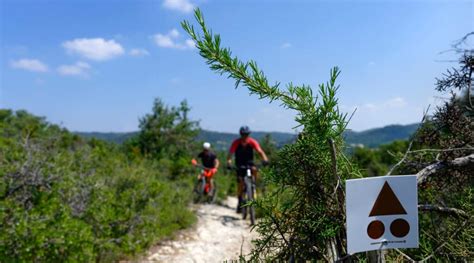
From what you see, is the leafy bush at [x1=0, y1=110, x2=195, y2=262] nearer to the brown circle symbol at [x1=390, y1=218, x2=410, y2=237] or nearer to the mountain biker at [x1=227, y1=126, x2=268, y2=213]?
the mountain biker at [x1=227, y1=126, x2=268, y2=213]

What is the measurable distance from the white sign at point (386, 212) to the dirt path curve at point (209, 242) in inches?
146

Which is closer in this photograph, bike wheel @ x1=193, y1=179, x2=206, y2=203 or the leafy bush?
the leafy bush

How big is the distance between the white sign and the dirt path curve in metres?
3.70

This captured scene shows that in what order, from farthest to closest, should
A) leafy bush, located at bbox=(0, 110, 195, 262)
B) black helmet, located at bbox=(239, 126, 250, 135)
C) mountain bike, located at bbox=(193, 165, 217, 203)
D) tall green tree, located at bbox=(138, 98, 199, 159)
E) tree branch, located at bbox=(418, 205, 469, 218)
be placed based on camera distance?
tall green tree, located at bbox=(138, 98, 199, 159) → mountain bike, located at bbox=(193, 165, 217, 203) → black helmet, located at bbox=(239, 126, 250, 135) → leafy bush, located at bbox=(0, 110, 195, 262) → tree branch, located at bbox=(418, 205, 469, 218)

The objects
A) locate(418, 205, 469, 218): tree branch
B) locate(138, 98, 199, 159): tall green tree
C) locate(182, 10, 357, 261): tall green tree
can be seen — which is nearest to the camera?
locate(182, 10, 357, 261): tall green tree

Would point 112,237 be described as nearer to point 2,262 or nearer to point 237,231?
point 2,262

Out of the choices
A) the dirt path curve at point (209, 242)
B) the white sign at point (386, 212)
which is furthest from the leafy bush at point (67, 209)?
the white sign at point (386, 212)

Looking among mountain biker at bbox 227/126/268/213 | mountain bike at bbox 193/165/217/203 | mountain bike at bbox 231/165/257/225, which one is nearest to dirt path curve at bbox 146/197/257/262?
mountain bike at bbox 231/165/257/225

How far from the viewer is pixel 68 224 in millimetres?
4266

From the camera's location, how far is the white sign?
4.00 ft

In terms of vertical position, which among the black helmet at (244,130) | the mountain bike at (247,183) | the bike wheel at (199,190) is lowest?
the bike wheel at (199,190)

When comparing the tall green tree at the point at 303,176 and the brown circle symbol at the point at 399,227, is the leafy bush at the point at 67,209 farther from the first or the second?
the brown circle symbol at the point at 399,227

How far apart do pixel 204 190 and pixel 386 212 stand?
9465mm

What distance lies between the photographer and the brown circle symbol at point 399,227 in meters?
1.25
